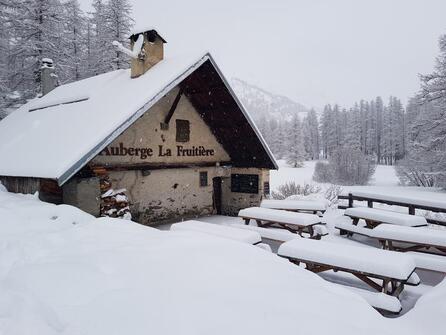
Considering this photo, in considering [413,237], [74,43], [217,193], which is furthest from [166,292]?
[74,43]

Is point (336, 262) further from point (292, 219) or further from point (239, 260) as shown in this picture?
point (292, 219)

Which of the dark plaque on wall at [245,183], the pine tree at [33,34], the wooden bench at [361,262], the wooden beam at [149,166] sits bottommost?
the wooden bench at [361,262]

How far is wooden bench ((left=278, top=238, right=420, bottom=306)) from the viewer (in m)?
4.99

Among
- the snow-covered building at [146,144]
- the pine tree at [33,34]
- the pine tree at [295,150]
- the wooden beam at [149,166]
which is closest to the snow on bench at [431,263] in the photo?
the snow-covered building at [146,144]

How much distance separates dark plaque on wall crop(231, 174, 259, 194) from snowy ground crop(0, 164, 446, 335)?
8626 mm

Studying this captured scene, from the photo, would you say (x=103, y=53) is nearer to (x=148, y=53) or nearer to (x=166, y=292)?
(x=148, y=53)

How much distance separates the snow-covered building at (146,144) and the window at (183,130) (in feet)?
0.12

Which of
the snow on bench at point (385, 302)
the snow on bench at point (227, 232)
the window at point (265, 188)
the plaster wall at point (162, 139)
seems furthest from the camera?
the window at point (265, 188)

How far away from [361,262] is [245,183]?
27.9 ft

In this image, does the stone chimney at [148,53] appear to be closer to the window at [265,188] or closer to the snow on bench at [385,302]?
the window at [265,188]

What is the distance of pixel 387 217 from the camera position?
29.1ft

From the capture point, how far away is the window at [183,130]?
1181 centimetres

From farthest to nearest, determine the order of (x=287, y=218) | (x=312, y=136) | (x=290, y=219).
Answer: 1. (x=312, y=136)
2. (x=287, y=218)
3. (x=290, y=219)

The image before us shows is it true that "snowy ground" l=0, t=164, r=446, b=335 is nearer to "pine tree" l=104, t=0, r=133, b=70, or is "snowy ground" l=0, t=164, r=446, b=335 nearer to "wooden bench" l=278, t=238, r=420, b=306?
"wooden bench" l=278, t=238, r=420, b=306
